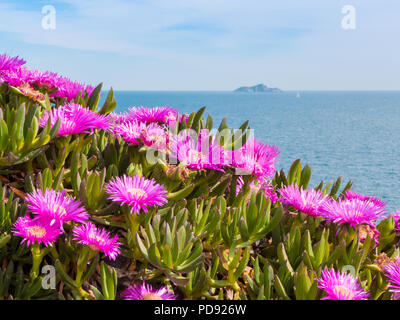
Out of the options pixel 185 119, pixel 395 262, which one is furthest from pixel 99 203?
pixel 395 262

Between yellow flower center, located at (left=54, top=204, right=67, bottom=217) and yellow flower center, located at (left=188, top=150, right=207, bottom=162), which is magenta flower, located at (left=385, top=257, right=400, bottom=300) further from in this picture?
yellow flower center, located at (left=54, top=204, right=67, bottom=217)

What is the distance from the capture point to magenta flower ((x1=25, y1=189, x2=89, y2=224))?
53.2 inches

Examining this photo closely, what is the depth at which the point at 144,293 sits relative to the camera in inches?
53.9

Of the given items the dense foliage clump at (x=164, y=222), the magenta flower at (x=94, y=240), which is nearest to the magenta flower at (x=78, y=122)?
Result: the dense foliage clump at (x=164, y=222)

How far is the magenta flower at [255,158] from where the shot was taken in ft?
5.72

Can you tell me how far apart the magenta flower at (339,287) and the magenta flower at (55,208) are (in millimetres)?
818

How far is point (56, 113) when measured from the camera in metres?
1.74

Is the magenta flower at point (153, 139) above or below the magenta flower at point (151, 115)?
below

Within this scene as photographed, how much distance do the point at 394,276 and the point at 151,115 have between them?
124 centimetres

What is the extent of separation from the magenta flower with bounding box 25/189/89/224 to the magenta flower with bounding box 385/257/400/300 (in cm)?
107

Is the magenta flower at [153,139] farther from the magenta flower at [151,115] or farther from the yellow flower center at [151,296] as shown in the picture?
the yellow flower center at [151,296]

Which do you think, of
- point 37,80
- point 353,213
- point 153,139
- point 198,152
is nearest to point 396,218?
point 353,213
